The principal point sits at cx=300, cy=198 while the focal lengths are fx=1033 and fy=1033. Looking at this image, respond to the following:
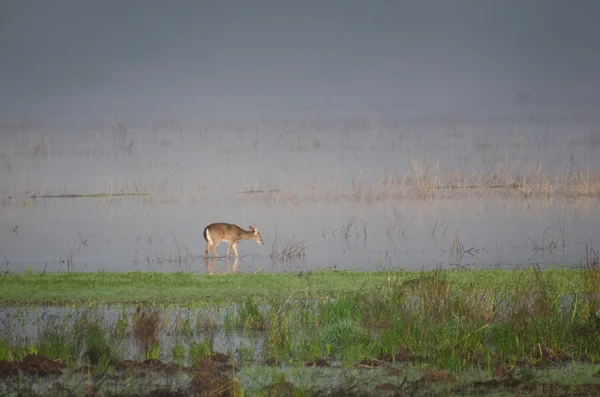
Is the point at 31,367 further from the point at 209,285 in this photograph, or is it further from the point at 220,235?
the point at 220,235

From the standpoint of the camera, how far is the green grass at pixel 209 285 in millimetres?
13992

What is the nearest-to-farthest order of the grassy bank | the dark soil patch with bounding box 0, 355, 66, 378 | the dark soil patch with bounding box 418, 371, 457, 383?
the dark soil patch with bounding box 418, 371, 457, 383
the grassy bank
the dark soil patch with bounding box 0, 355, 66, 378

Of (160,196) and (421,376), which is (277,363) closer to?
(421,376)

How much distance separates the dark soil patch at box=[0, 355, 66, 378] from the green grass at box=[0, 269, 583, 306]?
4068 millimetres

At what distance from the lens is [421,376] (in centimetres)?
893

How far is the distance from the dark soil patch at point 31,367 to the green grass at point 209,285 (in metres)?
4.07

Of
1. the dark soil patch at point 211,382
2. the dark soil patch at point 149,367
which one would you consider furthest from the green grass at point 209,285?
the dark soil patch at point 211,382

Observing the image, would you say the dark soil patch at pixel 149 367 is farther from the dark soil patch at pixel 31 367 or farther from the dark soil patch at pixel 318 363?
the dark soil patch at pixel 318 363

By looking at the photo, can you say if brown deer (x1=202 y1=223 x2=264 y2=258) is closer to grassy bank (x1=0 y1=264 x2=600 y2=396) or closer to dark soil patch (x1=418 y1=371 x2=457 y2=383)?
grassy bank (x1=0 y1=264 x2=600 y2=396)

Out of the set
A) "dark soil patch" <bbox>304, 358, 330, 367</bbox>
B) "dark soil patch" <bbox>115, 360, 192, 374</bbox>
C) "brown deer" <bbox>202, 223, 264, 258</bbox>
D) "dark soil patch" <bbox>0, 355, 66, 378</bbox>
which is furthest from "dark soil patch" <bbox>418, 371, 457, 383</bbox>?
"brown deer" <bbox>202, 223, 264, 258</bbox>

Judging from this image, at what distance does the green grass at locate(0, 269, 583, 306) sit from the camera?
14.0 meters

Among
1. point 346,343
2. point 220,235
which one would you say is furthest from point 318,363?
point 220,235

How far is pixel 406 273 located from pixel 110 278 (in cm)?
458

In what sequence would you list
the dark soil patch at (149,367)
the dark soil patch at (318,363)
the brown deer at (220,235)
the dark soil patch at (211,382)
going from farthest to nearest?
1. the brown deer at (220,235)
2. the dark soil patch at (318,363)
3. the dark soil patch at (149,367)
4. the dark soil patch at (211,382)
